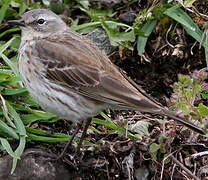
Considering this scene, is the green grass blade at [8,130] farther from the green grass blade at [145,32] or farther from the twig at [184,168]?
the green grass blade at [145,32]

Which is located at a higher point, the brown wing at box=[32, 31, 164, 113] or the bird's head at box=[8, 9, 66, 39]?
the bird's head at box=[8, 9, 66, 39]

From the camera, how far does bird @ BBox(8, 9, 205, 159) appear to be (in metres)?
4.85

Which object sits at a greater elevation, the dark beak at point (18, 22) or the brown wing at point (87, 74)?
the dark beak at point (18, 22)

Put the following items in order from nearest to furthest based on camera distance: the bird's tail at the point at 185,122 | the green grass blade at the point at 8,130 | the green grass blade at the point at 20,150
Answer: the bird's tail at the point at 185,122 < the green grass blade at the point at 20,150 < the green grass blade at the point at 8,130

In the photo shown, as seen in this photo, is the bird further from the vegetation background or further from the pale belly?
the vegetation background

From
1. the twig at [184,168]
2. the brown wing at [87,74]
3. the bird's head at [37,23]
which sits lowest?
the twig at [184,168]

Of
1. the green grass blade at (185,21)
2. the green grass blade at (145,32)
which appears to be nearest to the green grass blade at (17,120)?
the green grass blade at (145,32)

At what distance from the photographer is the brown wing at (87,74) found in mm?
4809

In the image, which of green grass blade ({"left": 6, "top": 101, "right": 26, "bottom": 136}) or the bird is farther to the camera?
green grass blade ({"left": 6, "top": 101, "right": 26, "bottom": 136})

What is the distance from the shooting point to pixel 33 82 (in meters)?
4.97

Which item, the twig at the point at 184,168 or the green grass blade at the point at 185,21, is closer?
the twig at the point at 184,168

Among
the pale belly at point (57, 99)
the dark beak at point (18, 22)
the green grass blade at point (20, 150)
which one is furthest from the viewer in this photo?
the dark beak at point (18, 22)

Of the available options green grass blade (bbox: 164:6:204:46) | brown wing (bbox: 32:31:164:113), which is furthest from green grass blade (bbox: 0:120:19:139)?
green grass blade (bbox: 164:6:204:46)

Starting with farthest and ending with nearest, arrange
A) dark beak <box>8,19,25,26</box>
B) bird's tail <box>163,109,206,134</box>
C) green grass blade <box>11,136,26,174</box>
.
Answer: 1. dark beak <box>8,19,25,26</box>
2. green grass blade <box>11,136,26,174</box>
3. bird's tail <box>163,109,206,134</box>
